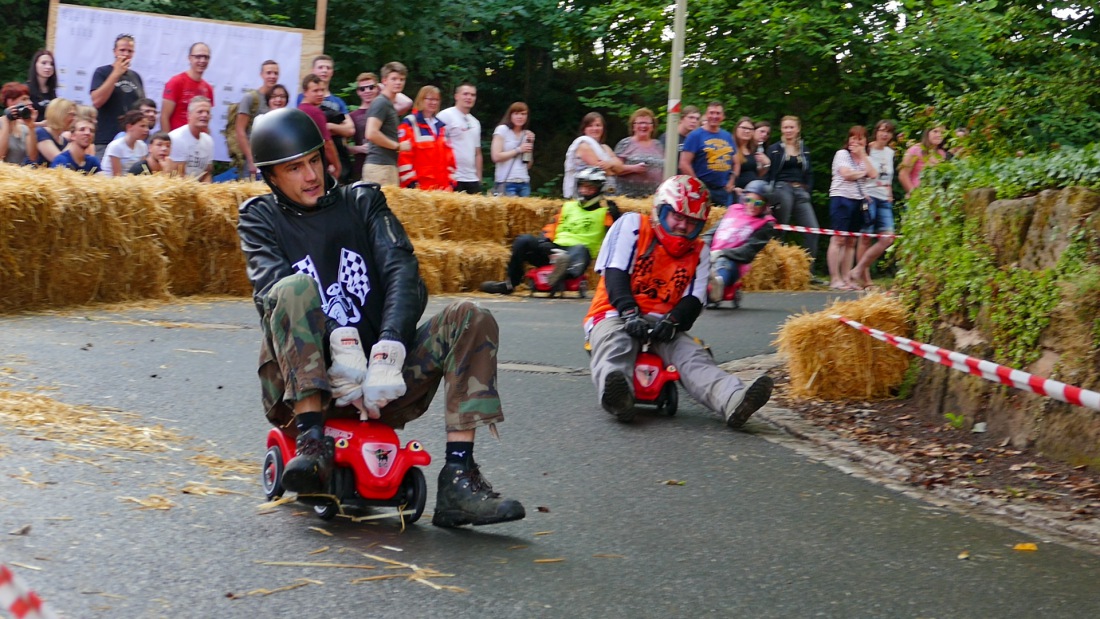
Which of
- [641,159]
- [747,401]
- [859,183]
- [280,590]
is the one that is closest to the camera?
[280,590]

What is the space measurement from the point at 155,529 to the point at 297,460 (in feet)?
1.81

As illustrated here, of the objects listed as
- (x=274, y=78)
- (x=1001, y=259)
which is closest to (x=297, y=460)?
(x=1001, y=259)

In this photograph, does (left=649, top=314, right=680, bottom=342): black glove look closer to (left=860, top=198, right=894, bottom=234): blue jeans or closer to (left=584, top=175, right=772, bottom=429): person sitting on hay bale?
(left=584, top=175, right=772, bottom=429): person sitting on hay bale

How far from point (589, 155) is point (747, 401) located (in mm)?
8878

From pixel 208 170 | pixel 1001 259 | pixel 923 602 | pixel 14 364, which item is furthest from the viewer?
pixel 208 170

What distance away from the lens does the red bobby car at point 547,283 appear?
14.9m

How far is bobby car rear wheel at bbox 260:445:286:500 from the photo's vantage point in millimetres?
5168

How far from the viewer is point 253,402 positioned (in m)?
7.50

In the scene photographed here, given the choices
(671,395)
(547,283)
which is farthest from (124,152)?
(671,395)

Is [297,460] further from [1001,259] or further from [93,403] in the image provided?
[1001,259]

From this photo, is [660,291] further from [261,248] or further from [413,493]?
[261,248]

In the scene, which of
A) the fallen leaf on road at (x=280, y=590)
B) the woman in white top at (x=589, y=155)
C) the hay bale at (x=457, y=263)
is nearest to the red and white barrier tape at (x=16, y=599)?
the fallen leaf on road at (x=280, y=590)

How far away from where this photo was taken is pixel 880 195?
1683cm

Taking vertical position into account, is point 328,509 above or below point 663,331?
below
